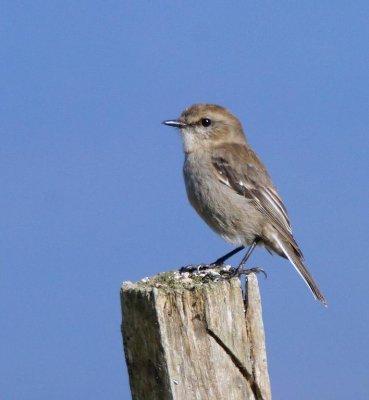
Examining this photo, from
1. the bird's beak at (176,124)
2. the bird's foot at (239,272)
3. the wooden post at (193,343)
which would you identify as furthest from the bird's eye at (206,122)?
the wooden post at (193,343)

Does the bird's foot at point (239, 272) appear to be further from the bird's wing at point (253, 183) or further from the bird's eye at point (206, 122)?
the bird's eye at point (206, 122)

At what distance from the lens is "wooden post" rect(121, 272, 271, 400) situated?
13.5ft

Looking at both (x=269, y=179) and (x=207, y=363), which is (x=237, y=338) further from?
(x=269, y=179)

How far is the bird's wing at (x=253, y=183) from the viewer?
795 cm

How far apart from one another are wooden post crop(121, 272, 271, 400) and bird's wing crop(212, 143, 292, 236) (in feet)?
11.2

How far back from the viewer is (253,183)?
26.5ft

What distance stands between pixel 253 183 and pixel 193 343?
407cm

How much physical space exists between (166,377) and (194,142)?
472 cm

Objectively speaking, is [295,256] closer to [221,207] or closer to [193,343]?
[221,207]

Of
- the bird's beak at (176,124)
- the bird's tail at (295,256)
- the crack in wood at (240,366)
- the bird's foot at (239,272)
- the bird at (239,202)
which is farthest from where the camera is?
the bird's beak at (176,124)

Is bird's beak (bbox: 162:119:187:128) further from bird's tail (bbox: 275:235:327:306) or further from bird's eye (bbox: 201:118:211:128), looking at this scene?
bird's tail (bbox: 275:235:327:306)

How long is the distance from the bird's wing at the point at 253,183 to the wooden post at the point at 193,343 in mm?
3412

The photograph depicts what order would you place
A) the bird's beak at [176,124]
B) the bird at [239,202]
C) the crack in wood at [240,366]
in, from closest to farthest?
the crack in wood at [240,366] < the bird at [239,202] < the bird's beak at [176,124]

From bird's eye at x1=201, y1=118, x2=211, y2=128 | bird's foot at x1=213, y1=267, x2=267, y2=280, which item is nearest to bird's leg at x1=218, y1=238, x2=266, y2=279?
bird's foot at x1=213, y1=267, x2=267, y2=280
